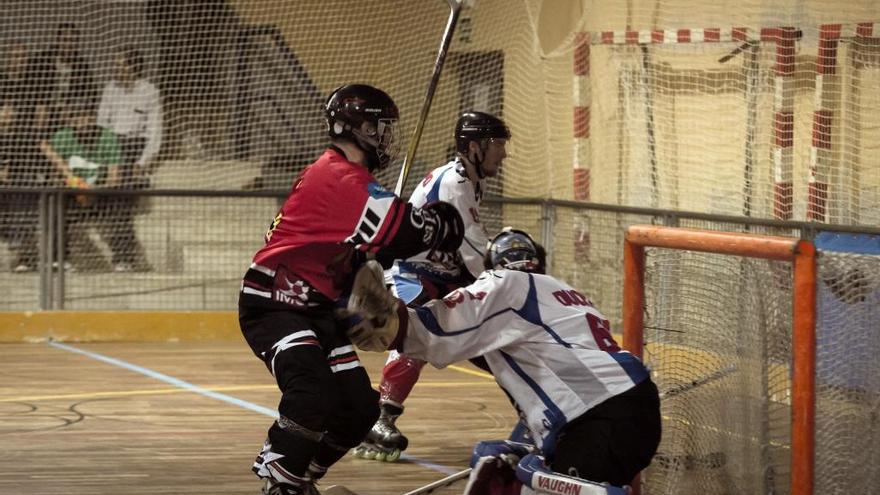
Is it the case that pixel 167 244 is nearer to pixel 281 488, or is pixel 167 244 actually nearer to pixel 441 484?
pixel 441 484

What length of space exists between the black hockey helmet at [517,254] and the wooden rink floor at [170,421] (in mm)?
1480

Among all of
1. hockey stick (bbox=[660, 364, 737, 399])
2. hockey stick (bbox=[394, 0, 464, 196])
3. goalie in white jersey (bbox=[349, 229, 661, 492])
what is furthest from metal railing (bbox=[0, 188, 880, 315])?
goalie in white jersey (bbox=[349, 229, 661, 492])

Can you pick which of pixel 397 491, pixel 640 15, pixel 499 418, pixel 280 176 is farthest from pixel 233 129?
pixel 397 491

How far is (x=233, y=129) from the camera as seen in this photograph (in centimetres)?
1213

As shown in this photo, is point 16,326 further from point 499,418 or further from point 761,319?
point 761,319

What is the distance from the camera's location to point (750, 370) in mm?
5195

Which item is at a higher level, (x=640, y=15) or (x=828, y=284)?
(x=640, y=15)

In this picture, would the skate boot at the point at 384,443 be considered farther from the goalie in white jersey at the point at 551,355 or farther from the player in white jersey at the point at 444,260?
the goalie in white jersey at the point at 551,355

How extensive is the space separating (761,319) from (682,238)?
394 millimetres

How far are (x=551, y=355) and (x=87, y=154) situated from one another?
7.59 meters

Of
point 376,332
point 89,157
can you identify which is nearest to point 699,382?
point 376,332

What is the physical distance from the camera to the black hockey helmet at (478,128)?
6867mm

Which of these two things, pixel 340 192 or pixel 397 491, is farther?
pixel 397 491

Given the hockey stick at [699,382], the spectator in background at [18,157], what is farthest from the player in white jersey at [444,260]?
the spectator in background at [18,157]
